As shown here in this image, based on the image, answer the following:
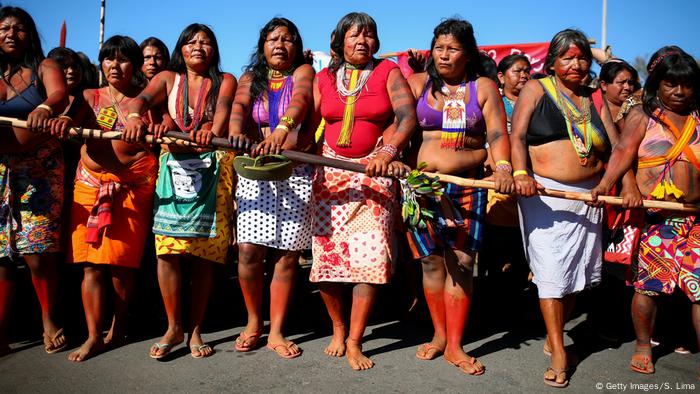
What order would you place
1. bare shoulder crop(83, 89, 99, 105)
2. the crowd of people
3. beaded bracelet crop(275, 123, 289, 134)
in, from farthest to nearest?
1. bare shoulder crop(83, 89, 99, 105)
2. beaded bracelet crop(275, 123, 289, 134)
3. the crowd of people

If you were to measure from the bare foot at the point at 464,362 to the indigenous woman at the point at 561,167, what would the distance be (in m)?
0.49

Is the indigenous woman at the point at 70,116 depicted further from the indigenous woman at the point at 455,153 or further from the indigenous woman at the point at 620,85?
the indigenous woman at the point at 620,85

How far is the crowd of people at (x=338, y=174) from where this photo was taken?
383cm

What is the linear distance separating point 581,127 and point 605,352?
5.88 feet

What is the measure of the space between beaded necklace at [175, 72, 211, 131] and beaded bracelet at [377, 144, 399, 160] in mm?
1426

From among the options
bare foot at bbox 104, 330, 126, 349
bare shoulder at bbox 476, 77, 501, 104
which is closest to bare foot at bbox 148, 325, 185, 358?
bare foot at bbox 104, 330, 126, 349

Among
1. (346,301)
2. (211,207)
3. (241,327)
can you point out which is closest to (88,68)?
(211,207)

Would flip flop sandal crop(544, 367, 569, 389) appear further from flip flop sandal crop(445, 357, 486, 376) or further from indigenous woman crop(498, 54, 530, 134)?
indigenous woman crop(498, 54, 530, 134)

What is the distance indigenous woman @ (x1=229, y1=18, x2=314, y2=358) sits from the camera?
4145mm

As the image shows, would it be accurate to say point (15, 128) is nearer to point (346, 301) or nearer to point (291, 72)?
point (291, 72)

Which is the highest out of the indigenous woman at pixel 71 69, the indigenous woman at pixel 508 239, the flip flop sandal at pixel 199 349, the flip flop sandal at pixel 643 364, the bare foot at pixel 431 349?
the indigenous woman at pixel 71 69

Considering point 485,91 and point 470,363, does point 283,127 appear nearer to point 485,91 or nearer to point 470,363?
point 485,91

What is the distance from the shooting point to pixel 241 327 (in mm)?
4789

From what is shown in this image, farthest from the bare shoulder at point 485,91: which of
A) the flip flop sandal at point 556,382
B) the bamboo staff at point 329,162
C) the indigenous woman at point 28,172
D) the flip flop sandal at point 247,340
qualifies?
the indigenous woman at point 28,172
